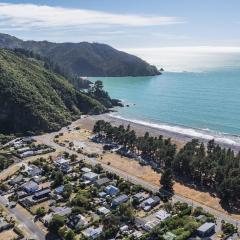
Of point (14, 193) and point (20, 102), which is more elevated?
point (20, 102)

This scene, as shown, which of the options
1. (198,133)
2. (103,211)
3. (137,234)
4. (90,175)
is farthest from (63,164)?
(198,133)

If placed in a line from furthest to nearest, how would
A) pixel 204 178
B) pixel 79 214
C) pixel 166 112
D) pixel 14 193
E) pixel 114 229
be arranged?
pixel 166 112
pixel 204 178
pixel 14 193
pixel 79 214
pixel 114 229

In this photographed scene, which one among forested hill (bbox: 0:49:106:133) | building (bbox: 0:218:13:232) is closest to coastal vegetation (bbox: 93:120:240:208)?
building (bbox: 0:218:13:232)

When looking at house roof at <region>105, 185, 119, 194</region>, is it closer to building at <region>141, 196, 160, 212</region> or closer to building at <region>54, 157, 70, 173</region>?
building at <region>141, 196, 160, 212</region>

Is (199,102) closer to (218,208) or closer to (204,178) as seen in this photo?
(204,178)

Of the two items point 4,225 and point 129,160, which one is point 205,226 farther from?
point 129,160

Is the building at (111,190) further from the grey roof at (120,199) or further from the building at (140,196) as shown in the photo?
the building at (140,196)

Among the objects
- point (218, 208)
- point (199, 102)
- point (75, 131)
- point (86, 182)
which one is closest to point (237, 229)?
point (218, 208)
